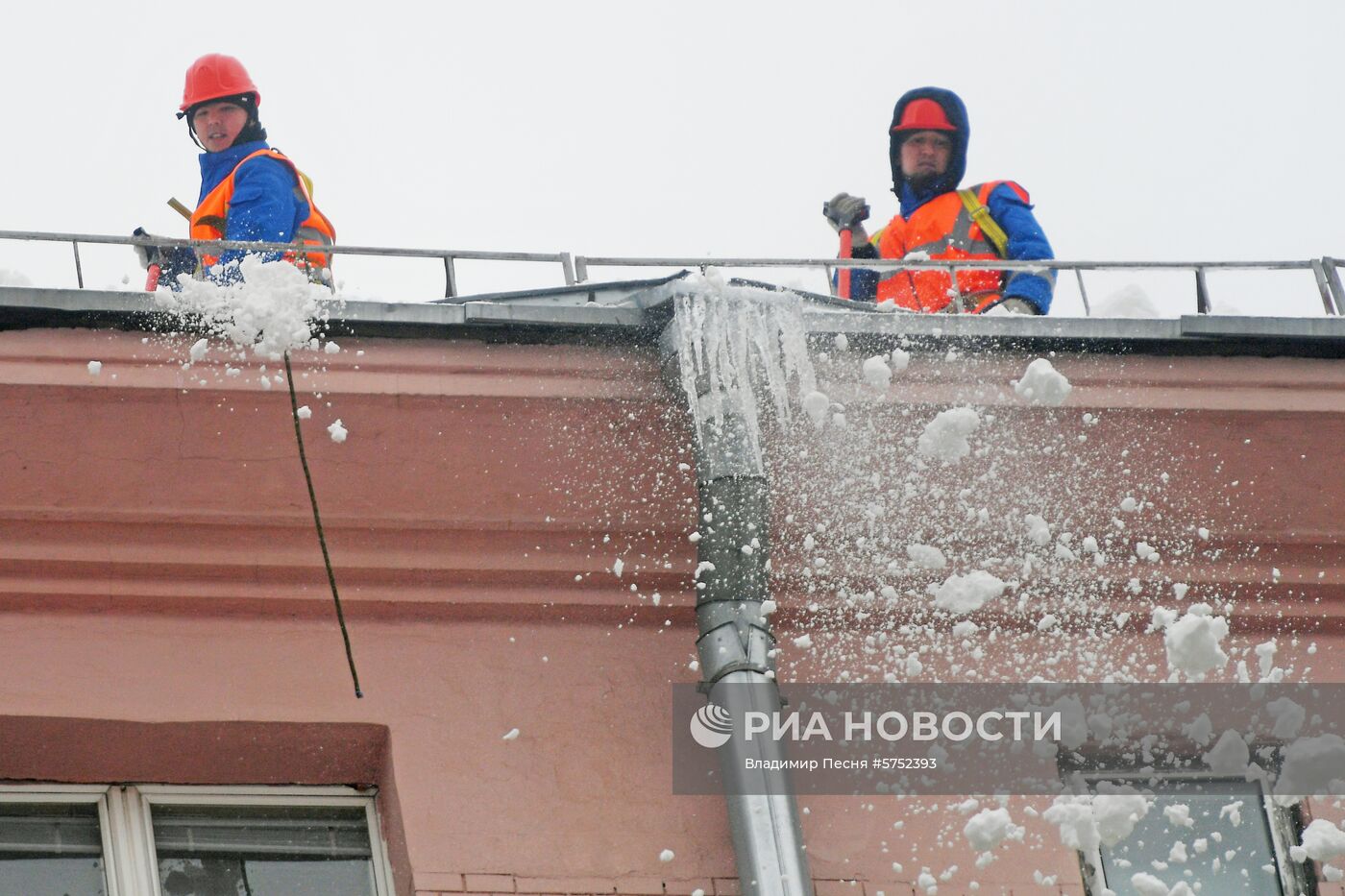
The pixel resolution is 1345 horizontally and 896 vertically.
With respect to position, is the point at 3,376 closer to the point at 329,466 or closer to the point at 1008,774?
the point at 329,466

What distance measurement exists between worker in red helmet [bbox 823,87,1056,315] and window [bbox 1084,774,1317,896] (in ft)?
5.13

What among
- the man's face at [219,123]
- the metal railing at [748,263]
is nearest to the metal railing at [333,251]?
the metal railing at [748,263]

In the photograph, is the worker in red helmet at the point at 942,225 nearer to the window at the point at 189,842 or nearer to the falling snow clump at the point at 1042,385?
the falling snow clump at the point at 1042,385

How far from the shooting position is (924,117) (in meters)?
7.44

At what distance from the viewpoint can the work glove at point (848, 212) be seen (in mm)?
7156

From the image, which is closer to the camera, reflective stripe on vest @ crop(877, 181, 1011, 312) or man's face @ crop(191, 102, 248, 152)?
reflective stripe on vest @ crop(877, 181, 1011, 312)

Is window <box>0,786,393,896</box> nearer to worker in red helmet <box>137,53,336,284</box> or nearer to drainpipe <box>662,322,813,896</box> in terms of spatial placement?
drainpipe <box>662,322,813,896</box>

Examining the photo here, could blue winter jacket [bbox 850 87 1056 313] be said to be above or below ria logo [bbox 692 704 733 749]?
above

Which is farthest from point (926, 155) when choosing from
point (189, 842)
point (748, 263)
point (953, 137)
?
point (189, 842)

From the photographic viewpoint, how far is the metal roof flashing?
213 inches

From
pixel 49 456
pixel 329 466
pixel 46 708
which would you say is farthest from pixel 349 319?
pixel 46 708

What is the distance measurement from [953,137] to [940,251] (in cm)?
56

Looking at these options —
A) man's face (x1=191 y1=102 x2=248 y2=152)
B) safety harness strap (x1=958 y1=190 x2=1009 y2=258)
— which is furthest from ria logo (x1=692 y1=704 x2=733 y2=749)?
man's face (x1=191 y1=102 x2=248 y2=152)

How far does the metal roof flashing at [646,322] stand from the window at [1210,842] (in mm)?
1220
